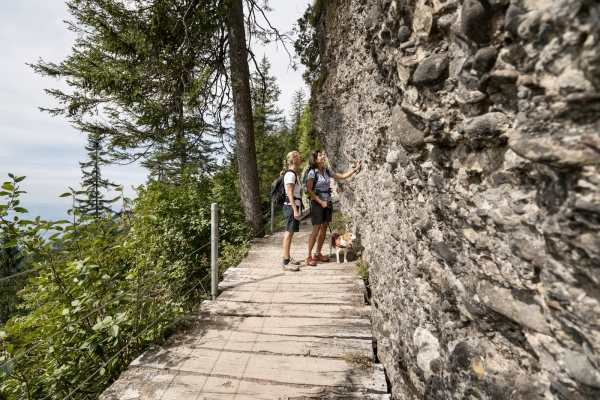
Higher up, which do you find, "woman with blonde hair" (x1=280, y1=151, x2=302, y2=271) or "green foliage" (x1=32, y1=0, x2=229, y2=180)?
"green foliage" (x1=32, y1=0, x2=229, y2=180)

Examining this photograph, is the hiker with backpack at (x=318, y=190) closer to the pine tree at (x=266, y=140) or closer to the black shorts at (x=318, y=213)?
the black shorts at (x=318, y=213)

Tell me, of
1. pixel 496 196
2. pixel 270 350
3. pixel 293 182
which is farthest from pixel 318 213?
pixel 496 196

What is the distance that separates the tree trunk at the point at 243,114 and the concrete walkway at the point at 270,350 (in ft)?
10.6

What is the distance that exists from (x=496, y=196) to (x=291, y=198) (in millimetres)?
3464

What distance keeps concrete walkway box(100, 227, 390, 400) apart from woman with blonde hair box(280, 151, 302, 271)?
0.62 m

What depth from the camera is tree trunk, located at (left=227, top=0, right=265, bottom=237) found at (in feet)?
23.6

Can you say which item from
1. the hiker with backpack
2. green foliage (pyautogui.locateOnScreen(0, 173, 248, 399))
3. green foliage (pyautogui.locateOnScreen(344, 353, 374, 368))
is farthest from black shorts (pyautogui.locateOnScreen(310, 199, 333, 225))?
green foliage (pyautogui.locateOnScreen(0, 173, 248, 399))

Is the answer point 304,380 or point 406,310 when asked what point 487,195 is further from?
point 304,380

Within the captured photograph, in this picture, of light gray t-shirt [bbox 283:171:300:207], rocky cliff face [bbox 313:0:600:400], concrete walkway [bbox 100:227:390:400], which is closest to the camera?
rocky cliff face [bbox 313:0:600:400]

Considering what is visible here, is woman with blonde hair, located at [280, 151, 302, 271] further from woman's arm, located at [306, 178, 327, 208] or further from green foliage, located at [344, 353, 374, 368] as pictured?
green foliage, located at [344, 353, 374, 368]

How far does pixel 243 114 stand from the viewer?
7430 millimetres

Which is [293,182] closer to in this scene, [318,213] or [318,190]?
[318,190]

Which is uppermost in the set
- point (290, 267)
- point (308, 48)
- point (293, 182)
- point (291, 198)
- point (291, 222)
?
point (308, 48)

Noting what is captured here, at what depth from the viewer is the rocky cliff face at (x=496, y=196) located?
946 millimetres
